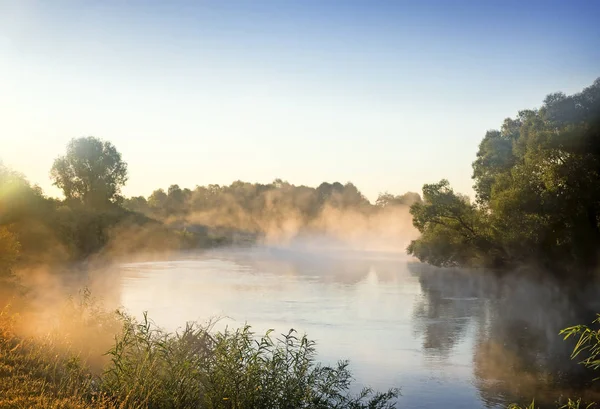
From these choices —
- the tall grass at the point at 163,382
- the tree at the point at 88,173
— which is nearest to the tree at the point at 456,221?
the tall grass at the point at 163,382

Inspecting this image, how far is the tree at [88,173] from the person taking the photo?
116625 millimetres

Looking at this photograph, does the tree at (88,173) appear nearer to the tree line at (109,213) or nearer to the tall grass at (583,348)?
the tree line at (109,213)

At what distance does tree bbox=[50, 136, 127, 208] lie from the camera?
11662 centimetres

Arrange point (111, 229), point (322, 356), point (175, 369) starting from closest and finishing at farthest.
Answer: point (175, 369), point (322, 356), point (111, 229)

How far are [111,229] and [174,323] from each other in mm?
65934

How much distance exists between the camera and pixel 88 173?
387 feet

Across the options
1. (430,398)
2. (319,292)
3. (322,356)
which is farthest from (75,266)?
(430,398)

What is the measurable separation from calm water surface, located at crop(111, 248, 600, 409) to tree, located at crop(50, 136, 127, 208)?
5241 centimetres

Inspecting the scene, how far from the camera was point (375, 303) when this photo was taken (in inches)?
1810

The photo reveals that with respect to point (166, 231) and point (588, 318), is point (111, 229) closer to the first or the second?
point (166, 231)

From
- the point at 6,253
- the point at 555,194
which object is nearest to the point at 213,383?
the point at 6,253

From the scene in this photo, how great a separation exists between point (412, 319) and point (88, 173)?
93.1m

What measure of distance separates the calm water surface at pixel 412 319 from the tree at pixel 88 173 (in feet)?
172

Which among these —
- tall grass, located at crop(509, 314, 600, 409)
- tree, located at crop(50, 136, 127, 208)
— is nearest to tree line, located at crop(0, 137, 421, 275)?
tree, located at crop(50, 136, 127, 208)
